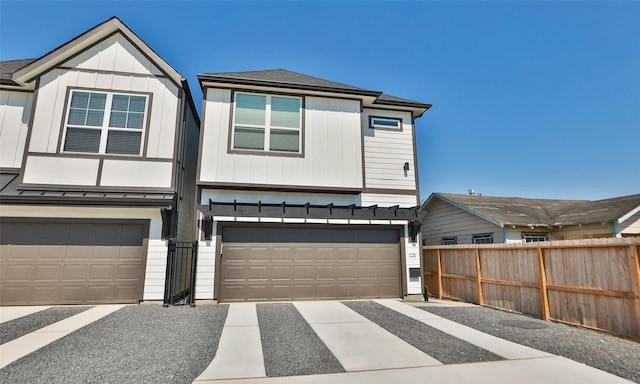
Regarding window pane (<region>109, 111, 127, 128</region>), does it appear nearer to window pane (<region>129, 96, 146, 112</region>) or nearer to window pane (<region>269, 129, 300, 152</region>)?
window pane (<region>129, 96, 146, 112</region>)

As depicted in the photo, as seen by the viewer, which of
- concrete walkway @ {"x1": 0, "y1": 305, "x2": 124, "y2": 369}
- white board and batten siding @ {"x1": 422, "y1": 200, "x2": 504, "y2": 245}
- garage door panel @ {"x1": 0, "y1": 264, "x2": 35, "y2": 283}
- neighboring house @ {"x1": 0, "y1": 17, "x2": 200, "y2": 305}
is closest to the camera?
concrete walkway @ {"x1": 0, "y1": 305, "x2": 124, "y2": 369}

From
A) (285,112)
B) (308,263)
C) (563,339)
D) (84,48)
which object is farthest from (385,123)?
(84,48)

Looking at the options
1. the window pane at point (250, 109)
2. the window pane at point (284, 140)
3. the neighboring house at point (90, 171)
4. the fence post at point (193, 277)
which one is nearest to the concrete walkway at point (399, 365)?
the fence post at point (193, 277)

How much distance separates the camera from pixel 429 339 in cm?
530

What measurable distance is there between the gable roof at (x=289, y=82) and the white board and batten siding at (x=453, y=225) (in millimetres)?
5758

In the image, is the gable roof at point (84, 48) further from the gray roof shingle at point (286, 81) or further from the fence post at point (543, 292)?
the fence post at point (543, 292)

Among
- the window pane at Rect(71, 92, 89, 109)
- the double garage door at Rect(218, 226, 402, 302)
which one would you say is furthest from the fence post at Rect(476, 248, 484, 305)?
the window pane at Rect(71, 92, 89, 109)

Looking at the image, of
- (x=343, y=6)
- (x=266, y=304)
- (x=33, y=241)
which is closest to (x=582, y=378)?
(x=266, y=304)

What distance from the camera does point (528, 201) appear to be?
1667cm

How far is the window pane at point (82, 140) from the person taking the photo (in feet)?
28.5

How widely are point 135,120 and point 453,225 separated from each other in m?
13.8

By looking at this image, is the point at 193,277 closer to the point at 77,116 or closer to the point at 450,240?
the point at 77,116

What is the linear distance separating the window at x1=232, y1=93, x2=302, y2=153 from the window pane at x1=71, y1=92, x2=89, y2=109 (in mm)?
4318

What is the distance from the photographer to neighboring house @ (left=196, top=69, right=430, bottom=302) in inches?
352
